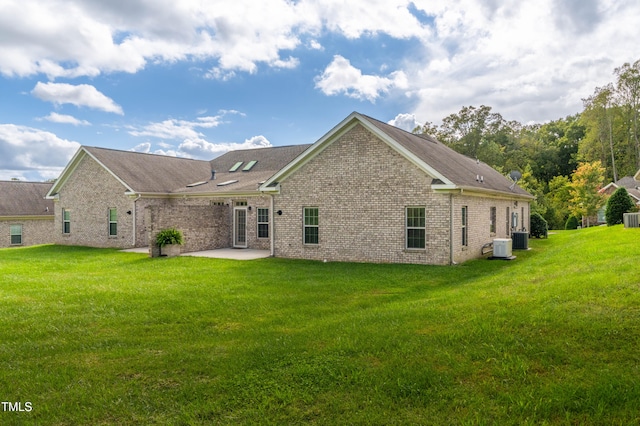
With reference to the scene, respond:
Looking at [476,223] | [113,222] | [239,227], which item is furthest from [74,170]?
[476,223]

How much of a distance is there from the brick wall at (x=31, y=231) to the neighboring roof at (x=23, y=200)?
552 mm

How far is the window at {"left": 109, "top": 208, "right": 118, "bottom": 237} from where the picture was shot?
2345 centimetres

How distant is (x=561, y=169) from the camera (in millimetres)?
59812

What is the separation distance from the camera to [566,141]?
60781mm

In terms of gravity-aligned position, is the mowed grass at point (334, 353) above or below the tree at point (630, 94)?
below

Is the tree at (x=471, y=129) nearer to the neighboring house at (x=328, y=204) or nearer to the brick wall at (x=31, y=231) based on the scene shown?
the neighboring house at (x=328, y=204)

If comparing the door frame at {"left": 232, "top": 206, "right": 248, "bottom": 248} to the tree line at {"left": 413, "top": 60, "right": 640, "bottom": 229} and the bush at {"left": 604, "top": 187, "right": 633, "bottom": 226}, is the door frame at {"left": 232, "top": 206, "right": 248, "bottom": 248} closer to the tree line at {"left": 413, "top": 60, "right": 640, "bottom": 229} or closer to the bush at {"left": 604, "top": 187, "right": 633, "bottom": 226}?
the bush at {"left": 604, "top": 187, "right": 633, "bottom": 226}

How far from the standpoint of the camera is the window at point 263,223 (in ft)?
68.6

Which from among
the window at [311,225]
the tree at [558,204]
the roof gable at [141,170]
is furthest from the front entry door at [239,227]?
the tree at [558,204]

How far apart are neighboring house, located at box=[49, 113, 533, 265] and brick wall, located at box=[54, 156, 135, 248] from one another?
0.19 ft

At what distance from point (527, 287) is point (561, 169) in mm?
59515

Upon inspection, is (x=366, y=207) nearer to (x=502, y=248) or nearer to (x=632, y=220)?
(x=502, y=248)

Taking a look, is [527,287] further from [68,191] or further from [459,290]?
[68,191]

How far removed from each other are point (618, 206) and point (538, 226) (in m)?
4.69
